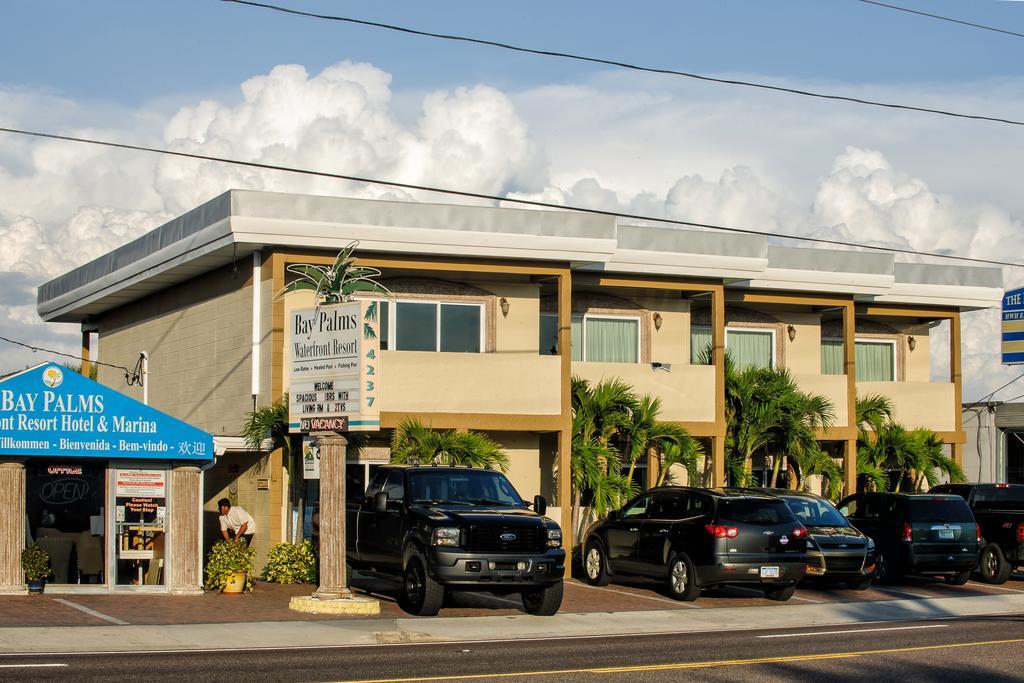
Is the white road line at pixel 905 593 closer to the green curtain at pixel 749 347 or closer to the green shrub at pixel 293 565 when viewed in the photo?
the green curtain at pixel 749 347

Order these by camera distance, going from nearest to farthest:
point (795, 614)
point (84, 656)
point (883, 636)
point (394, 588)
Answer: point (84, 656) → point (883, 636) → point (795, 614) → point (394, 588)

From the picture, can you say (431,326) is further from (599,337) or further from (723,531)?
(723,531)

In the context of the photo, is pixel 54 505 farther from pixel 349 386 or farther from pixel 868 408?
pixel 868 408

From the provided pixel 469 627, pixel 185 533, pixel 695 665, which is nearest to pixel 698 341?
pixel 185 533

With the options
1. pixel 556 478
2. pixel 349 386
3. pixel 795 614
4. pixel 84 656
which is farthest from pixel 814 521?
pixel 84 656

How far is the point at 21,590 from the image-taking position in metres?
20.2

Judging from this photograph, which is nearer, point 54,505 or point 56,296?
point 54,505

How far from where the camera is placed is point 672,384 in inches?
1165

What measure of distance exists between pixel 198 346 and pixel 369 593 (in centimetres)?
887

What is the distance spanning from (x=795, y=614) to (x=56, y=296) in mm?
21758

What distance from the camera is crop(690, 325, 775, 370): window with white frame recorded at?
32.6 m

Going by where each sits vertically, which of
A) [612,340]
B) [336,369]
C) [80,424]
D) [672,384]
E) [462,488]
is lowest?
[462,488]

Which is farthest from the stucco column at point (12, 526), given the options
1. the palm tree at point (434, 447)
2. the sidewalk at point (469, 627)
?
the palm tree at point (434, 447)

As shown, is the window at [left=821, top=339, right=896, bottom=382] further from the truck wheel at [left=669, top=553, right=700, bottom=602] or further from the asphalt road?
the asphalt road
